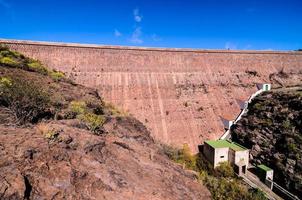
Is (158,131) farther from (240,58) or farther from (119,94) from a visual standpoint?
(240,58)

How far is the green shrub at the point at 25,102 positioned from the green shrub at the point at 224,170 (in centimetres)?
1672

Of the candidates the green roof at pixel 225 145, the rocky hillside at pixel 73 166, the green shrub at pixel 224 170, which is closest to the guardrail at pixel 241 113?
the green roof at pixel 225 145

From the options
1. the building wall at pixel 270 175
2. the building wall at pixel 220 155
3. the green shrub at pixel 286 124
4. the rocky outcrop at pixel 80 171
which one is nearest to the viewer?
the rocky outcrop at pixel 80 171

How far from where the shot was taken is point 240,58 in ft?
107

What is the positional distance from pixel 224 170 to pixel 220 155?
1.37 meters

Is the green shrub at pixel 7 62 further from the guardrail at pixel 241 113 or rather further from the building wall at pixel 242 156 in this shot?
the guardrail at pixel 241 113

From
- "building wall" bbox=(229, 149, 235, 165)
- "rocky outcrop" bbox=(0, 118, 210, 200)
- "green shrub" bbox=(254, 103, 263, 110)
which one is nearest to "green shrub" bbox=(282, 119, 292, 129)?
"green shrub" bbox=(254, 103, 263, 110)

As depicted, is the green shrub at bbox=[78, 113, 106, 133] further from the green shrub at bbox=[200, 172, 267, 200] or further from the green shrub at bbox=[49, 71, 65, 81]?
the green shrub at bbox=[200, 172, 267, 200]

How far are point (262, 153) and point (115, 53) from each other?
1743cm

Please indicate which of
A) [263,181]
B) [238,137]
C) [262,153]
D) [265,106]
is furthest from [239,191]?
[265,106]

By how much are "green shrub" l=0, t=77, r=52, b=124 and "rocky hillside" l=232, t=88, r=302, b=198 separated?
62.9 ft

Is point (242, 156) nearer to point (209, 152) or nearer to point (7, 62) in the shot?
point (209, 152)

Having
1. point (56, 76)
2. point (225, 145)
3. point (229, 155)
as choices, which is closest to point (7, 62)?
point (56, 76)

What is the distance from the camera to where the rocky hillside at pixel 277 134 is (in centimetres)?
2053
